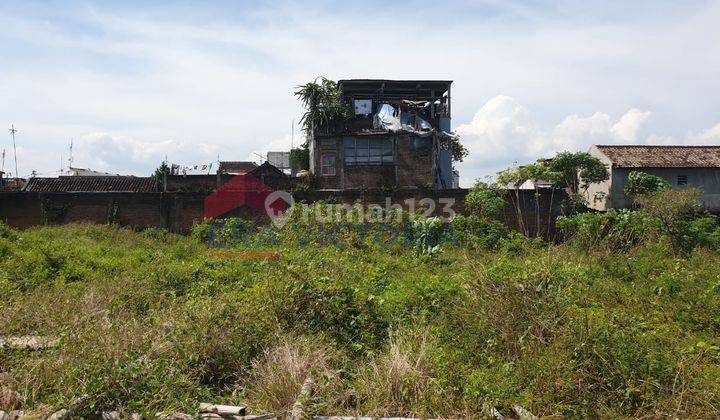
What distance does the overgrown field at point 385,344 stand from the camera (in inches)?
163

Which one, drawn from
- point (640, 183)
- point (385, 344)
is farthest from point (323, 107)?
point (385, 344)

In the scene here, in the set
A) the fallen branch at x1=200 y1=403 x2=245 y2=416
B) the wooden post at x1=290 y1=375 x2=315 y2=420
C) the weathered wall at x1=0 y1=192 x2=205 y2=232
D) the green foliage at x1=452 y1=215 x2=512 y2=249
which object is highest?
the weathered wall at x1=0 y1=192 x2=205 y2=232

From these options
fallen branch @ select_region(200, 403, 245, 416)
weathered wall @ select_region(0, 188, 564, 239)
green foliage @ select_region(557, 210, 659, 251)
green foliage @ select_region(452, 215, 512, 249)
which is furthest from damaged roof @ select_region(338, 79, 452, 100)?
fallen branch @ select_region(200, 403, 245, 416)

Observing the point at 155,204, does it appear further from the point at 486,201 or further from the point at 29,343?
the point at 29,343

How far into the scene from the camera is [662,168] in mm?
24078

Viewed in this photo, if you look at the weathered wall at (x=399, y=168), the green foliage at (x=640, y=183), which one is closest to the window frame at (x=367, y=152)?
the weathered wall at (x=399, y=168)

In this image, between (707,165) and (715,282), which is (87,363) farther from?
(707,165)

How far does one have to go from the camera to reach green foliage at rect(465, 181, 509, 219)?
15961mm

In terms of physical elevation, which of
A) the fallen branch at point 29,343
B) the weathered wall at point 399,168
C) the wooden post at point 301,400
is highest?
the weathered wall at point 399,168

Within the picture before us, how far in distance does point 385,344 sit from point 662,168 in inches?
915

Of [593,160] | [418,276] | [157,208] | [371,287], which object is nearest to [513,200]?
[593,160]

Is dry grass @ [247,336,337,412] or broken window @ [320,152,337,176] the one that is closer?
dry grass @ [247,336,337,412]

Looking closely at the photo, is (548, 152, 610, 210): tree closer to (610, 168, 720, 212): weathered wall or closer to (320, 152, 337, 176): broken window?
(610, 168, 720, 212): weathered wall

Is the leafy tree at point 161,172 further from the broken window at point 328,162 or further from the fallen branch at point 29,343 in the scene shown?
the fallen branch at point 29,343
